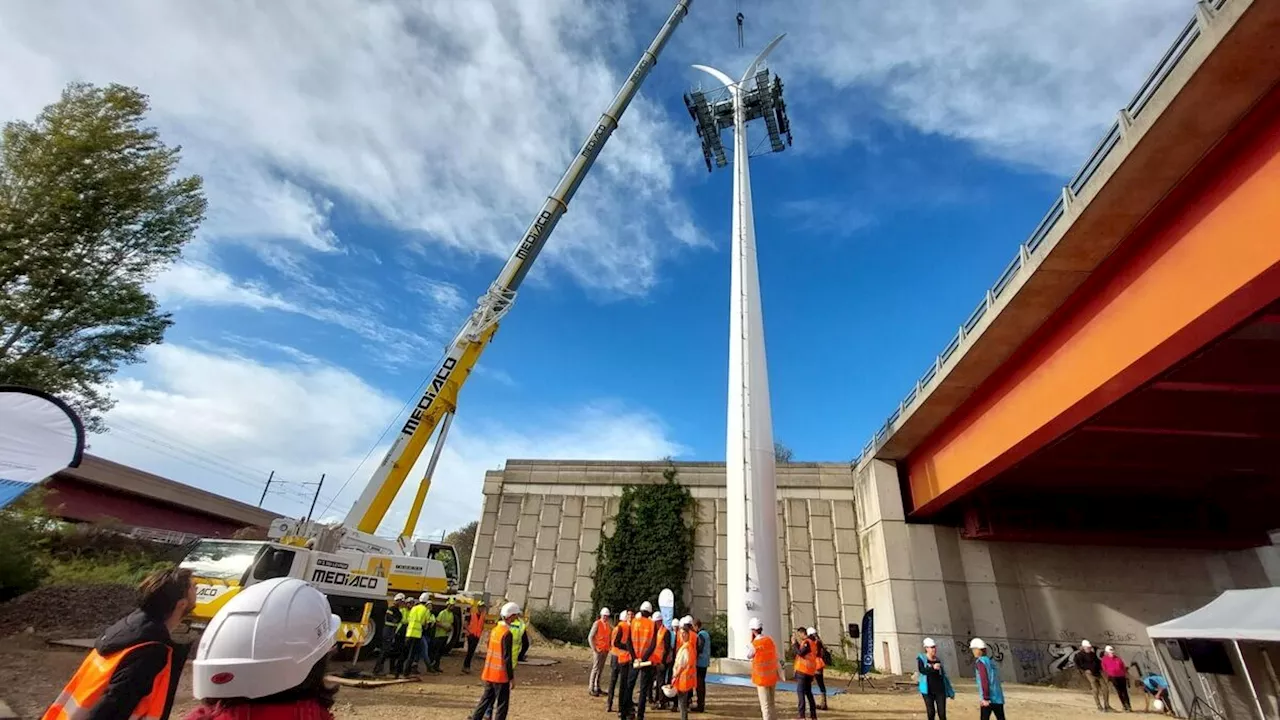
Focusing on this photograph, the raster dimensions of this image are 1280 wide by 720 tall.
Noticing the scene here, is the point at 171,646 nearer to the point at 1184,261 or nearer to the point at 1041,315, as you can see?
the point at 1184,261

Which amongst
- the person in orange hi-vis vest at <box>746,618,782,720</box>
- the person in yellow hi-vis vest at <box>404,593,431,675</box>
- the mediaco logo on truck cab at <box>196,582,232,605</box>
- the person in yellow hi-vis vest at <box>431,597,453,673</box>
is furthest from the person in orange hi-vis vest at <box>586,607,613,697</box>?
the mediaco logo on truck cab at <box>196,582,232,605</box>

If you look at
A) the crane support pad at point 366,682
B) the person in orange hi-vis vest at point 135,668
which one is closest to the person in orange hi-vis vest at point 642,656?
the crane support pad at point 366,682

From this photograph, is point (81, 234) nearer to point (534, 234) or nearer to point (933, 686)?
point (534, 234)

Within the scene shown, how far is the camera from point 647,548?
27406 millimetres

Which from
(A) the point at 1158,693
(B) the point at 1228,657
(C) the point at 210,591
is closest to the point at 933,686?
(B) the point at 1228,657

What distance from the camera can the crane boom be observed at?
1703 centimetres

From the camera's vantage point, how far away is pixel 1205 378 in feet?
45.3

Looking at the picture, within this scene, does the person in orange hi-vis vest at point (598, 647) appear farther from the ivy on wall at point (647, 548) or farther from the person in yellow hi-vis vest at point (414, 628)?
the ivy on wall at point (647, 548)

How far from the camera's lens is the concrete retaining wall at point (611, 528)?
2581 cm

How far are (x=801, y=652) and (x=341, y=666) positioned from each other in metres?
11.7

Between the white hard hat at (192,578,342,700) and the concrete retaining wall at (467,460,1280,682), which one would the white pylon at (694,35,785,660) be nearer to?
the concrete retaining wall at (467,460,1280,682)

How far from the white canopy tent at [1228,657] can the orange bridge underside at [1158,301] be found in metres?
5.48

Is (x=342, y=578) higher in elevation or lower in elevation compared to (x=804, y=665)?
higher

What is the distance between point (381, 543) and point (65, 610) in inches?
297
